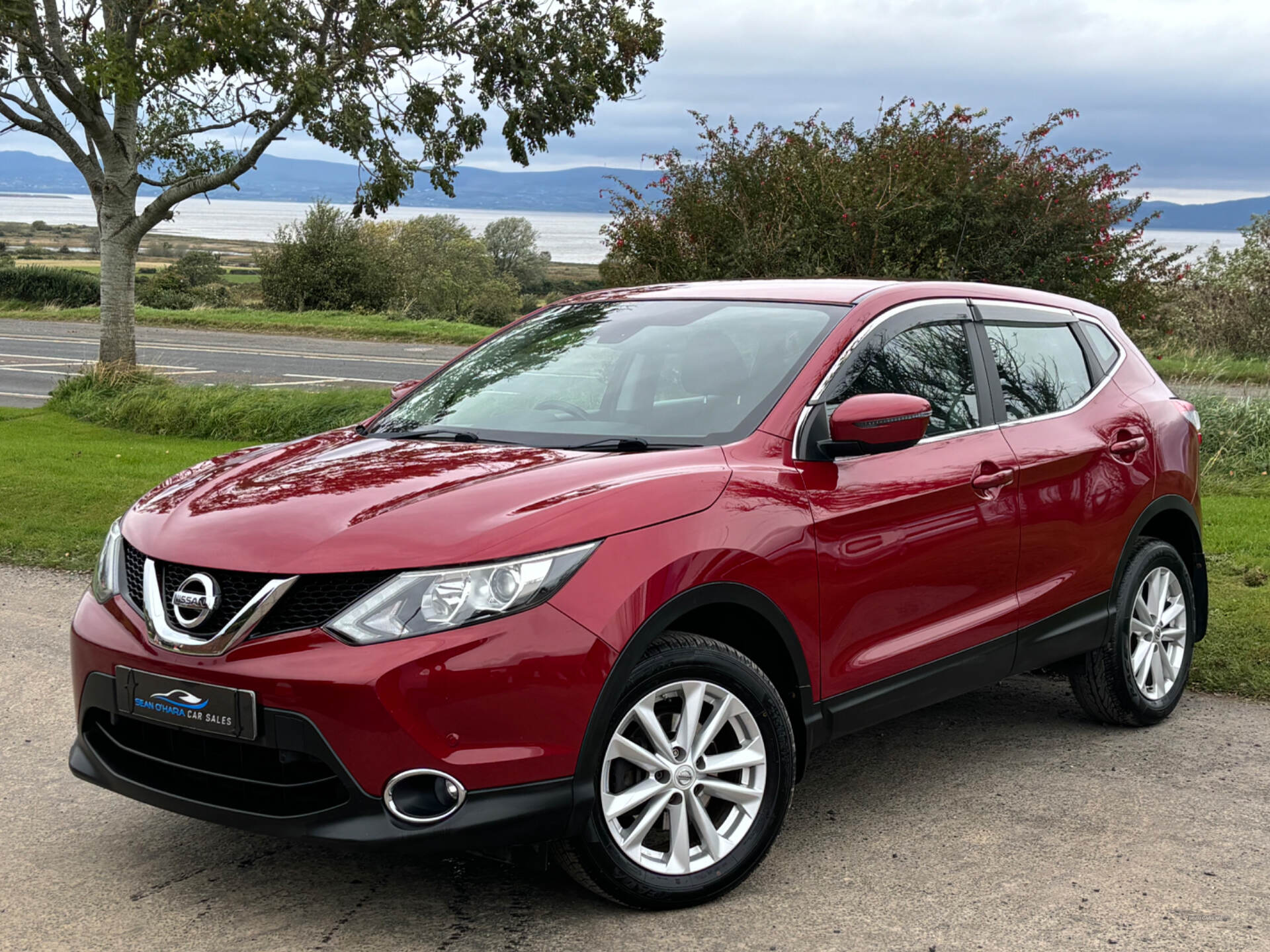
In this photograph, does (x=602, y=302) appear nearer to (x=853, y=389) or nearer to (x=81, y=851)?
(x=853, y=389)

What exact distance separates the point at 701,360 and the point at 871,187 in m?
10.3

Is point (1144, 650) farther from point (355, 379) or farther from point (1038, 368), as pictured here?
point (355, 379)

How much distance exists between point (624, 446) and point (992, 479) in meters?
1.35

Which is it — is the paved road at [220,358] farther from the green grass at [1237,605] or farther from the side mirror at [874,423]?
the side mirror at [874,423]

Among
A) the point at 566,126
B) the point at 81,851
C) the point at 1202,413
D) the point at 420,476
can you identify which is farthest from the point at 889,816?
the point at 566,126

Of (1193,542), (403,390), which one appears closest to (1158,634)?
(1193,542)

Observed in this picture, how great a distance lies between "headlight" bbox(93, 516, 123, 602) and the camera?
12.1 ft

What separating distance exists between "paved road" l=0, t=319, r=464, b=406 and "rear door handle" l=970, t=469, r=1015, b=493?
1443cm

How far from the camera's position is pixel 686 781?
356 centimetres

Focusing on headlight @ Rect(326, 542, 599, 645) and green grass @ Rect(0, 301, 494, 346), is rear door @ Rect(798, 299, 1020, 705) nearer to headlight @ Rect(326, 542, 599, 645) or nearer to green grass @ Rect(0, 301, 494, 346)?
headlight @ Rect(326, 542, 599, 645)

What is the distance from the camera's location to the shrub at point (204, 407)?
44.6 ft

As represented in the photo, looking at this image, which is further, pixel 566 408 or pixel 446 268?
pixel 446 268

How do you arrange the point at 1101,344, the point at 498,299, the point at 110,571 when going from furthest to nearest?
1. the point at 498,299
2. the point at 1101,344
3. the point at 110,571

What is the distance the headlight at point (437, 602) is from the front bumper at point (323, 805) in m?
0.27
